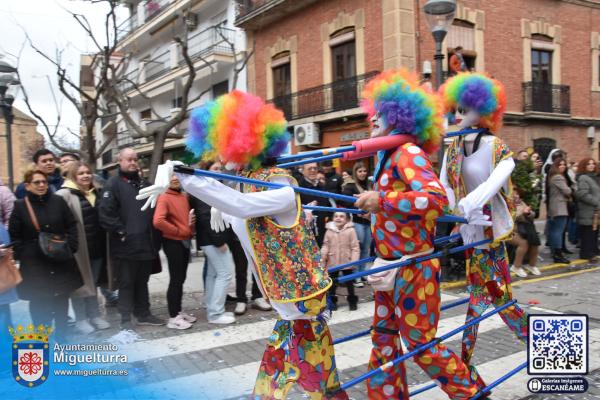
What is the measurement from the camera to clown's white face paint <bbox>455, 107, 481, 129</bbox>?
3518 mm

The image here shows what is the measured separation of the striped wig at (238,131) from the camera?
258 cm

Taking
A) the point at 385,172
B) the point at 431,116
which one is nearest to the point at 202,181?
the point at 385,172

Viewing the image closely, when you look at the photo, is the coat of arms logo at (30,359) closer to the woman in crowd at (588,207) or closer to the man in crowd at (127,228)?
the man in crowd at (127,228)

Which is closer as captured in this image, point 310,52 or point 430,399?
point 430,399

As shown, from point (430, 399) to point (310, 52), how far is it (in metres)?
15.2

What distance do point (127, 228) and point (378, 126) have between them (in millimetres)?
3510

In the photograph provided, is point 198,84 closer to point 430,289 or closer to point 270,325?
point 270,325

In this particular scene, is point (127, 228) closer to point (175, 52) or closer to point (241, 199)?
point (241, 199)

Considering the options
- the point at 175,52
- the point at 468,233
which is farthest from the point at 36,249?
the point at 175,52

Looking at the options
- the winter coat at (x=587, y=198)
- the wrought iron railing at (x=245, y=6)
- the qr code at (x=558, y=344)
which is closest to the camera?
the qr code at (x=558, y=344)

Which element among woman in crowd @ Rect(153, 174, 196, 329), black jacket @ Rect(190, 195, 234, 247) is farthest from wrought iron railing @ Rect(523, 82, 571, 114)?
woman in crowd @ Rect(153, 174, 196, 329)

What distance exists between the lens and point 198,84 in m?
22.4

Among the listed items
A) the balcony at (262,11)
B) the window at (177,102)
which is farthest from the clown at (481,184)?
the window at (177,102)

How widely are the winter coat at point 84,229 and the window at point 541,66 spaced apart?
1574 cm
